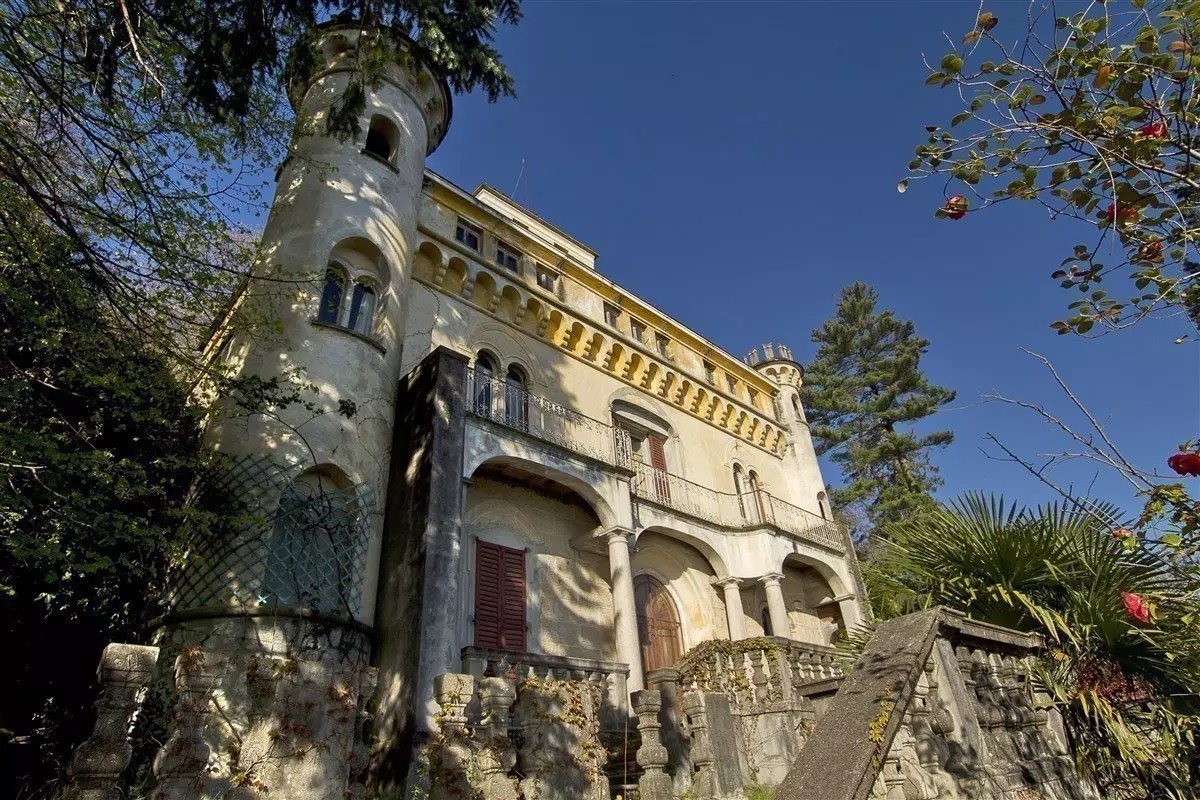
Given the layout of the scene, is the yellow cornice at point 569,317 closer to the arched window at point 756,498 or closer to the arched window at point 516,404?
the arched window at point 756,498

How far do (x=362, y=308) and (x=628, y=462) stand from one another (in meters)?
6.89

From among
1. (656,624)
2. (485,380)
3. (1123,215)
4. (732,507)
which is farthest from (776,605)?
(1123,215)

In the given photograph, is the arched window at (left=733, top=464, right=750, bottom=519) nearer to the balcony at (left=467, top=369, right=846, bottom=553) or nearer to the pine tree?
the balcony at (left=467, top=369, right=846, bottom=553)

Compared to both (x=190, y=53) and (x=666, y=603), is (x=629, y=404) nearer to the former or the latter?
(x=666, y=603)

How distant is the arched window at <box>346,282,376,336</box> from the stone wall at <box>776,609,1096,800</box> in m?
9.25

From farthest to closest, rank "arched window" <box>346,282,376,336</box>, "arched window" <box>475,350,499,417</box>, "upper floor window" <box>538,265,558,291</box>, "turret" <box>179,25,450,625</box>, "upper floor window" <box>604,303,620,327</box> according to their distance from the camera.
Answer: "upper floor window" <box>604,303,620,327</box> → "upper floor window" <box>538,265,558,291</box> → "arched window" <box>475,350,499,417</box> → "arched window" <box>346,282,376,336</box> → "turret" <box>179,25,450,625</box>

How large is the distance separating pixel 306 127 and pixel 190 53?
272 centimetres

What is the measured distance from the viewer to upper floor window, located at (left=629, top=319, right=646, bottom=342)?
19047mm

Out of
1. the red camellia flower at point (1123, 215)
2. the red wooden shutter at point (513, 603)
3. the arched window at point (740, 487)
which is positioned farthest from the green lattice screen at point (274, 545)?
the arched window at point (740, 487)

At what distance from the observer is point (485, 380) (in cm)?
1357

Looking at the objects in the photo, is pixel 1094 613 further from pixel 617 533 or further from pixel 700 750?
pixel 617 533

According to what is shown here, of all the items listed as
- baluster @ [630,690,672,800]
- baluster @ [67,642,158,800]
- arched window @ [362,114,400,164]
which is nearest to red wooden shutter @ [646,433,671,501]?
arched window @ [362,114,400,164]

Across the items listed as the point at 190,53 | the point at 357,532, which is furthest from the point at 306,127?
the point at 357,532

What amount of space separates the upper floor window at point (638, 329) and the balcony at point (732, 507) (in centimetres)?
445
